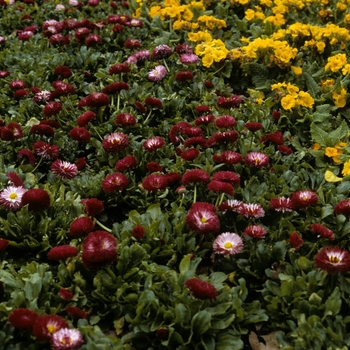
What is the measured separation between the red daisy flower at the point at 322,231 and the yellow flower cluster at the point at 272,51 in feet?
6.71

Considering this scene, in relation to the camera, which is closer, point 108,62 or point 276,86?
point 276,86

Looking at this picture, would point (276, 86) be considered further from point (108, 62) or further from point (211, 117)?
point (108, 62)

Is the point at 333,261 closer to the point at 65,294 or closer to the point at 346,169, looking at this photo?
the point at 346,169

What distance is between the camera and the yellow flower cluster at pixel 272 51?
4266mm

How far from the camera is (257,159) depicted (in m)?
3.08

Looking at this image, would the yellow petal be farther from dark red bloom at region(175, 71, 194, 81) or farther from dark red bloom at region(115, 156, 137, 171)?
dark red bloom at region(175, 71, 194, 81)

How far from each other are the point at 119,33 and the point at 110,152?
257 centimetres

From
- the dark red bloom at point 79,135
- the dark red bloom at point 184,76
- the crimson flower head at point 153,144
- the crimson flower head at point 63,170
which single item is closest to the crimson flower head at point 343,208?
the crimson flower head at point 153,144

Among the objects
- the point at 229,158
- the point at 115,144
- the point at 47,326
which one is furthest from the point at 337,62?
the point at 47,326

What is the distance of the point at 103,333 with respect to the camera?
2295 millimetres

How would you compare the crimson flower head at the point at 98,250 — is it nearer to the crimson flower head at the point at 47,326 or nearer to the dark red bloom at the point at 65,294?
the dark red bloom at the point at 65,294

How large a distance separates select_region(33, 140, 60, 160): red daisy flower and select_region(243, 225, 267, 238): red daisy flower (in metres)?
1.37

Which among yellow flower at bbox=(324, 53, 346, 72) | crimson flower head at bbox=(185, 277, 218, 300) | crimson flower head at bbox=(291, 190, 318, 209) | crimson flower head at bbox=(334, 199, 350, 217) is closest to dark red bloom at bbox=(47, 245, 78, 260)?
crimson flower head at bbox=(185, 277, 218, 300)

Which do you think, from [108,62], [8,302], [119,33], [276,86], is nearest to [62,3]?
[119,33]
